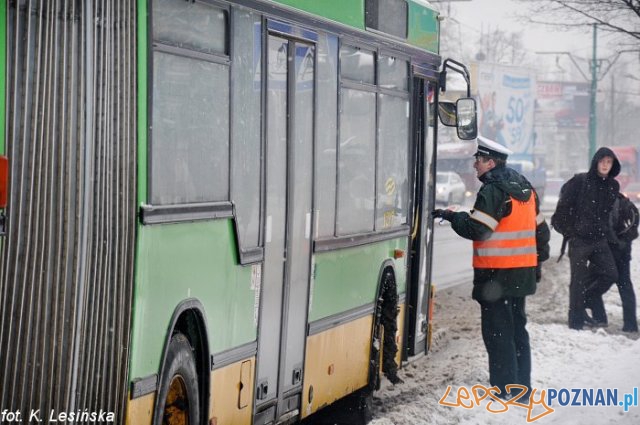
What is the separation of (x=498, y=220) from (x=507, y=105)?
61218 millimetres

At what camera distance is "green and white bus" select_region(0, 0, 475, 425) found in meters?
4.98

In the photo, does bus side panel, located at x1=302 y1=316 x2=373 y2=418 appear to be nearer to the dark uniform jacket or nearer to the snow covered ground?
the snow covered ground

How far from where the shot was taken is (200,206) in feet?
20.2

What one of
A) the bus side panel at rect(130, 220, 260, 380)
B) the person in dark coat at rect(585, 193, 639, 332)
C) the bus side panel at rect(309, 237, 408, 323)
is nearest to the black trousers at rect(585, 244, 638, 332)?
the person in dark coat at rect(585, 193, 639, 332)

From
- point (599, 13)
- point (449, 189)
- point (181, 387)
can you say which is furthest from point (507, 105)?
point (181, 387)

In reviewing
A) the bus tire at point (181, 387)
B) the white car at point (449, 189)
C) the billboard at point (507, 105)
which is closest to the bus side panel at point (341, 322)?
the bus tire at point (181, 387)

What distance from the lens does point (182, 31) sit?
604 centimetres

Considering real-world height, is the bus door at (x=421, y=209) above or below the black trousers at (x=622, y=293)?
above

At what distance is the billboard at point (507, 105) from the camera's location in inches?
2685

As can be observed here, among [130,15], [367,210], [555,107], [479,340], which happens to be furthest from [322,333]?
[555,107]

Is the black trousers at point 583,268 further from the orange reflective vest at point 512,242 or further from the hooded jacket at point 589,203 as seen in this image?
the orange reflective vest at point 512,242

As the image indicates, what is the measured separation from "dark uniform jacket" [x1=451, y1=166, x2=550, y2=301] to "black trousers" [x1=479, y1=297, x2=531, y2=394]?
10cm

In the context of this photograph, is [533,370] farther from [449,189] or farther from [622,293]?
[449,189]

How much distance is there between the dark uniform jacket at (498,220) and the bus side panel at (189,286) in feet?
9.79
